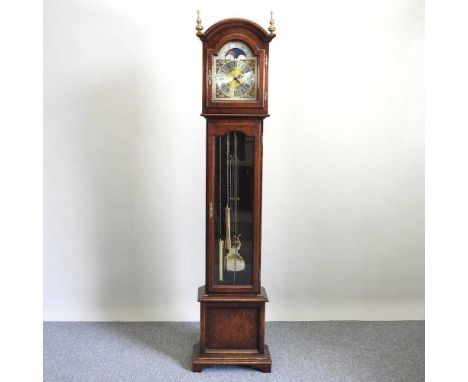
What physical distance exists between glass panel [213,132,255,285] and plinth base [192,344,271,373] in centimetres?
37

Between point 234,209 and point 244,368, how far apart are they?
832 mm

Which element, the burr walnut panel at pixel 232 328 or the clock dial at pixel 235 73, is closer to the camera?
the clock dial at pixel 235 73

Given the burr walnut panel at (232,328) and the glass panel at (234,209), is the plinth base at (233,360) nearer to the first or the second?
the burr walnut panel at (232,328)

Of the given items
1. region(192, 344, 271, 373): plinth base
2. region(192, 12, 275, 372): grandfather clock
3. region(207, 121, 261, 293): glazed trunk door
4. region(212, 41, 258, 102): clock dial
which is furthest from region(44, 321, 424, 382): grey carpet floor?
region(212, 41, 258, 102): clock dial

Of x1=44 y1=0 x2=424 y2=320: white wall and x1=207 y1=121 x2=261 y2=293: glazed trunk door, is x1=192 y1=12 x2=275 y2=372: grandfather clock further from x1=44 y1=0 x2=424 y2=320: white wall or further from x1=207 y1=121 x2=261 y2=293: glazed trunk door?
x1=44 y1=0 x2=424 y2=320: white wall

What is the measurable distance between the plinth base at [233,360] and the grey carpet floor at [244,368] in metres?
0.04

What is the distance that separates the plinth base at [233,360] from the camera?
7.91 feet

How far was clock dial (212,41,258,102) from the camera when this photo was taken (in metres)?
2.35

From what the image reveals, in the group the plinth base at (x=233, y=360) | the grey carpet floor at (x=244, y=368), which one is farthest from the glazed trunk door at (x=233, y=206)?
the grey carpet floor at (x=244, y=368)

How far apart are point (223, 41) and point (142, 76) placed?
0.83 m

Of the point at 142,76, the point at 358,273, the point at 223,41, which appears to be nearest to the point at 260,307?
the point at 358,273

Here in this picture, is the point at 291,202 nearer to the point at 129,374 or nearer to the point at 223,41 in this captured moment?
the point at 223,41

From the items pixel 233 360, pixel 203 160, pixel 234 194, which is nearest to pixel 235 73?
pixel 234 194

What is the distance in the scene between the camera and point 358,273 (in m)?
3.11
